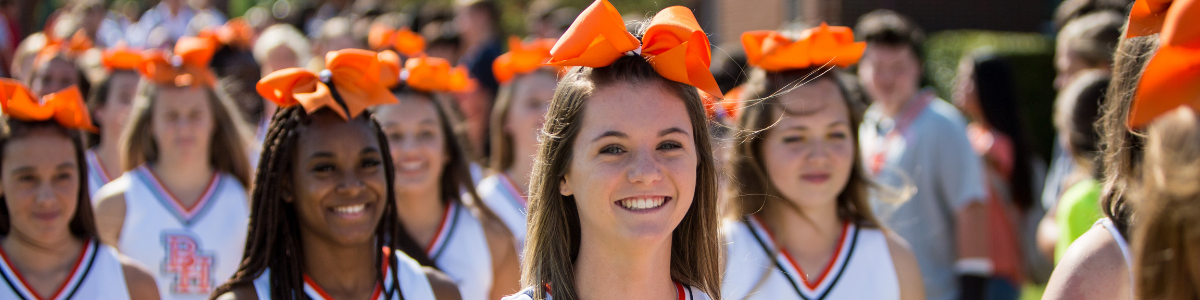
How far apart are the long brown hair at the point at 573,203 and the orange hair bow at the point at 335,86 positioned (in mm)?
812

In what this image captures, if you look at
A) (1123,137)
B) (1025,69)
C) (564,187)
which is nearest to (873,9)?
(1025,69)

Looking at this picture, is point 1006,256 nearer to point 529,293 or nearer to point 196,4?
point 529,293

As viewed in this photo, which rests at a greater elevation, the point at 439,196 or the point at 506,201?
the point at 439,196

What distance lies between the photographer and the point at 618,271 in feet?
6.71

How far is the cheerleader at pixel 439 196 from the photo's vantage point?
3744 mm

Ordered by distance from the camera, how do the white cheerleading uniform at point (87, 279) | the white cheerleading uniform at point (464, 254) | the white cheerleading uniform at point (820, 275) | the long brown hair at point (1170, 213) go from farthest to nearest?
1. the white cheerleading uniform at point (464, 254)
2. the white cheerleading uniform at point (820, 275)
3. the white cheerleading uniform at point (87, 279)
4. the long brown hair at point (1170, 213)

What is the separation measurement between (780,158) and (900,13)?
9082 mm

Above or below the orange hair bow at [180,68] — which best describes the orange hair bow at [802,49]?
below

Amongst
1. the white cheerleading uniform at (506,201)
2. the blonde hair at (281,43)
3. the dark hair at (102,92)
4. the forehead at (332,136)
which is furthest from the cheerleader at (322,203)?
the blonde hair at (281,43)

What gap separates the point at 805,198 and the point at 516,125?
228 cm

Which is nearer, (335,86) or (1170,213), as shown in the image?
(1170,213)

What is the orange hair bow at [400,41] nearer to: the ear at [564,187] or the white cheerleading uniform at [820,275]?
the white cheerleading uniform at [820,275]

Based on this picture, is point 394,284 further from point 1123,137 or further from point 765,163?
point 1123,137

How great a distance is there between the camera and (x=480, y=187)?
5016 mm
